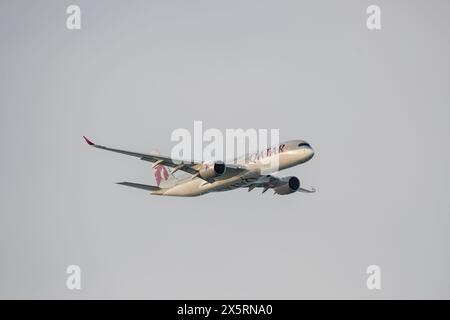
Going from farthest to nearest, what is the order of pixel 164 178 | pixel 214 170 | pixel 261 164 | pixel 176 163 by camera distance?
1. pixel 164 178
2. pixel 176 163
3. pixel 261 164
4. pixel 214 170

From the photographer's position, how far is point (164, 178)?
103438 millimetres

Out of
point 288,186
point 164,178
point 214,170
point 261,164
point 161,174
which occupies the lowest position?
point 288,186

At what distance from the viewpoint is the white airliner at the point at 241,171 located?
8719cm

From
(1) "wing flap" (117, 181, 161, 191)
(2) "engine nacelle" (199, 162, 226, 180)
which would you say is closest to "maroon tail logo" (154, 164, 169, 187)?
(1) "wing flap" (117, 181, 161, 191)

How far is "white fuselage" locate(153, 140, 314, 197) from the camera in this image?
86.9 m

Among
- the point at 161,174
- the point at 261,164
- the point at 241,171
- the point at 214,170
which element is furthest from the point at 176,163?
the point at 161,174

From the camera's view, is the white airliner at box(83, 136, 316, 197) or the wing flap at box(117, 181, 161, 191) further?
the wing flap at box(117, 181, 161, 191)

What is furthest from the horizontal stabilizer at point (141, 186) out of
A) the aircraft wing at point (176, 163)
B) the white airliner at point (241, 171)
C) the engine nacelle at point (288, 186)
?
the engine nacelle at point (288, 186)

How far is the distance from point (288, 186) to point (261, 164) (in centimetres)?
816

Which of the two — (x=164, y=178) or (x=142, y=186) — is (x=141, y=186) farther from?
(x=164, y=178)

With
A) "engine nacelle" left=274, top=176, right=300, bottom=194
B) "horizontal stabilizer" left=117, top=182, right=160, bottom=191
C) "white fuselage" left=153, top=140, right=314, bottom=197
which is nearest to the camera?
"white fuselage" left=153, top=140, right=314, bottom=197

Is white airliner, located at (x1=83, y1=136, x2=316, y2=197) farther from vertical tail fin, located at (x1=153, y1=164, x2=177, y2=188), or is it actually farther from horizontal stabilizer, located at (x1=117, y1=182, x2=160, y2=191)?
vertical tail fin, located at (x1=153, y1=164, x2=177, y2=188)

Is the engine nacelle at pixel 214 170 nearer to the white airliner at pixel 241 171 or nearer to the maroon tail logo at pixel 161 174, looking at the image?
the white airliner at pixel 241 171
